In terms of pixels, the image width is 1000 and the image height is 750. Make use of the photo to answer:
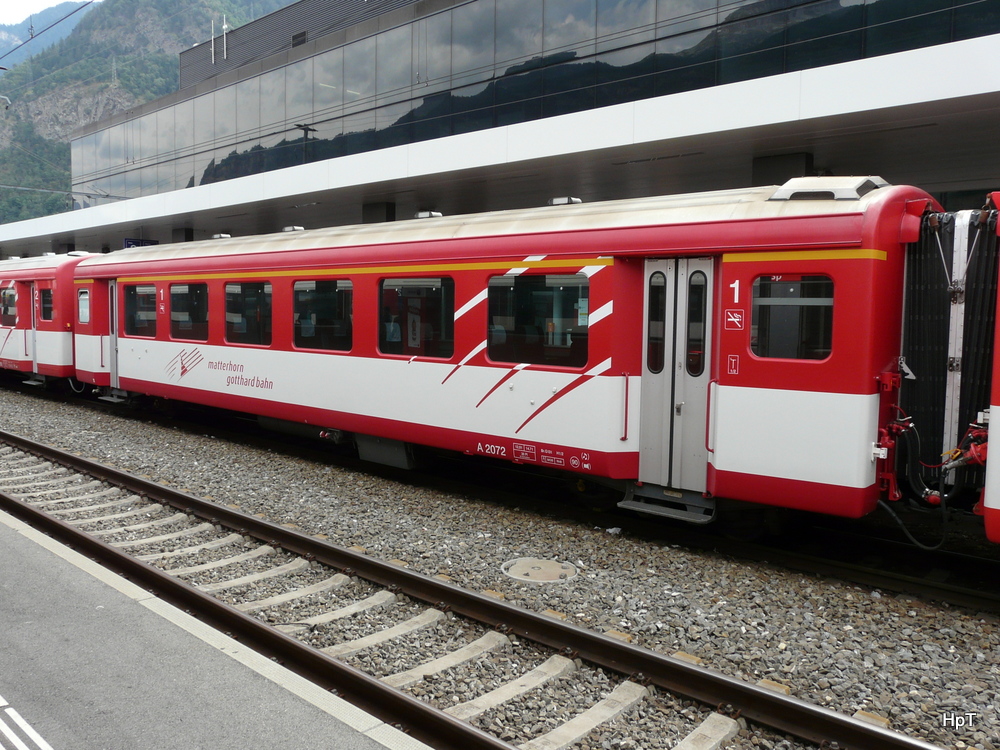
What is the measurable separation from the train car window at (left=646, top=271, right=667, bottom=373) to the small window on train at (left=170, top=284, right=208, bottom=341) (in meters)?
7.62

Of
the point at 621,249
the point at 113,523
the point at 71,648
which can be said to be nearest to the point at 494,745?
the point at 71,648

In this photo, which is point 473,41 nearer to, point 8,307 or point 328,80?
point 328,80

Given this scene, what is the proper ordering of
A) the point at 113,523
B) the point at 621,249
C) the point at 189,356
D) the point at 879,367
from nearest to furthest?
1. the point at 879,367
2. the point at 621,249
3. the point at 113,523
4. the point at 189,356

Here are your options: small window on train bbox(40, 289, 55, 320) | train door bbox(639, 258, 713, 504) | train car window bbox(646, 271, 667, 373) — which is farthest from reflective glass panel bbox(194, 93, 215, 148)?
train door bbox(639, 258, 713, 504)

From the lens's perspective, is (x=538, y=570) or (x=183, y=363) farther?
(x=183, y=363)

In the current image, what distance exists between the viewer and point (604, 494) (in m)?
8.45

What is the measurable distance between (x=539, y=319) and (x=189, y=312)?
23.6 ft

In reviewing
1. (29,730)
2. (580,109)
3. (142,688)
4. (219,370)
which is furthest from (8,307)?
(29,730)

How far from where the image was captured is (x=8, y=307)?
1833 cm

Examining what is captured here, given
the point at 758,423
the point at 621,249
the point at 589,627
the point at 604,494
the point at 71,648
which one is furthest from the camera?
the point at 604,494

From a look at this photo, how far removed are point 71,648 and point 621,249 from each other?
5.11 m

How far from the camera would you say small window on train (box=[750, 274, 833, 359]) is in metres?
5.94

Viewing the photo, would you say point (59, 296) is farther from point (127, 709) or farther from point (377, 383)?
point (127, 709)

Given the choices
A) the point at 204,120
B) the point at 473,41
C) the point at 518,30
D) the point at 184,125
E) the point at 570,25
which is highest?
the point at 184,125
